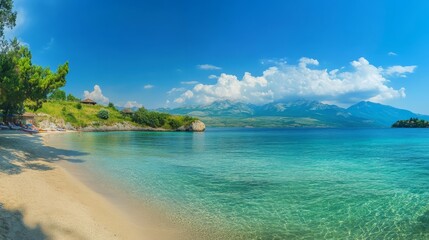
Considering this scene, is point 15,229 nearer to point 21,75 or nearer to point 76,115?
point 21,75

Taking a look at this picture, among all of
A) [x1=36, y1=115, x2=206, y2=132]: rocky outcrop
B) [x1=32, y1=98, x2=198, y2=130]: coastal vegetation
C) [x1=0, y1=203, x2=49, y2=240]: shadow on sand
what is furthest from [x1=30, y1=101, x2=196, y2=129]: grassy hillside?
[x1=0, y1=203, x2=49, y2=240]: shadow on sand

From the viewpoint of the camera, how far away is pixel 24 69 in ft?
113

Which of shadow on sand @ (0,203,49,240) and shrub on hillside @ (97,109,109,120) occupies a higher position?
shrub on hillside @ (97,109,109,120)

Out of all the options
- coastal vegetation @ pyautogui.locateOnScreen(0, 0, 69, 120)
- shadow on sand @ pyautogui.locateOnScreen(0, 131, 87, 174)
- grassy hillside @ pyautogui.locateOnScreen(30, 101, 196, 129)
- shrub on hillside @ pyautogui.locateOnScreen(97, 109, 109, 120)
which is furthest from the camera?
shrub on hillside @ pyautogui.locateOnScreen(97, 109, 109, 120)

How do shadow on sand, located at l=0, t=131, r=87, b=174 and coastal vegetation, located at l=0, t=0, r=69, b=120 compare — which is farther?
coastal vegetation, located at l=0, t=0, r=69, b=120

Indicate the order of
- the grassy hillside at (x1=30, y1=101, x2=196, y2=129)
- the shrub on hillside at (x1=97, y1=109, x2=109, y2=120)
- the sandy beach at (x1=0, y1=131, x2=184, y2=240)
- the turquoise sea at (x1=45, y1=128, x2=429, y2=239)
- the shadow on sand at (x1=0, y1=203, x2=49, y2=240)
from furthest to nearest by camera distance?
1. the shrub on hillside at (x1=97, y1=109, x2=109, y2=120)
2. the grassy hillside at (x1=30, y1=101, x2=196, y2=129)
3. the turquoise sea at (x1=45, y1=128, x2=429, y2=239)
4. the sandy beach at (x1=0, y1=131, x2=184, y2=240)
5. the shadow on sand at (x1=0, y1=203, x2=49, y2=240)

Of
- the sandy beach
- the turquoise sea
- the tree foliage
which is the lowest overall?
the turquoise sea

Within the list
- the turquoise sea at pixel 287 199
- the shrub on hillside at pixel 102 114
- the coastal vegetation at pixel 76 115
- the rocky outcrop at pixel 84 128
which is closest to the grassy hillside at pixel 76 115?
the coastal vegetation at pixel 76 115

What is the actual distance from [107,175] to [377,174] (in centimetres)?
3056

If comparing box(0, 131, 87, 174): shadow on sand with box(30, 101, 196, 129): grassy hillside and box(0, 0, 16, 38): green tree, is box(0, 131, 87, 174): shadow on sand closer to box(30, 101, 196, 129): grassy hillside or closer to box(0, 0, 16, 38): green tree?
box(0, 0, 16, 38): green tree

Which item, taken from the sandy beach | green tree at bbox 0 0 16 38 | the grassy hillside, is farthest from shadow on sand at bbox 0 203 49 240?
the grassy hillside

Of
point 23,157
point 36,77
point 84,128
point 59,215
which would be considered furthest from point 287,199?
point 84,128

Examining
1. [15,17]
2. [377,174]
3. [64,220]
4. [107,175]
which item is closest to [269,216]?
[64,220]

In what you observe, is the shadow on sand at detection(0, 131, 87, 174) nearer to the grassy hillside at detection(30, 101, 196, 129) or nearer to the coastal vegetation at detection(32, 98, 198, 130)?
the coastal vegetation at detection(32, 98, 198, 130)
